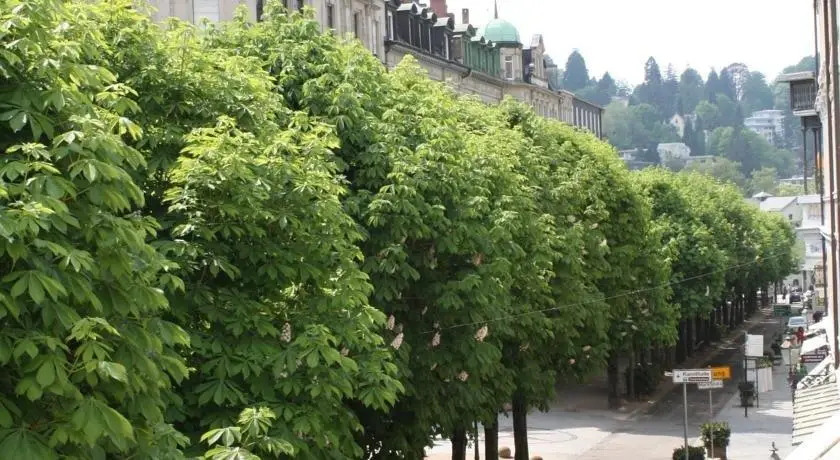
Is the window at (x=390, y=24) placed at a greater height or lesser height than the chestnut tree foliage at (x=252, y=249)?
greater

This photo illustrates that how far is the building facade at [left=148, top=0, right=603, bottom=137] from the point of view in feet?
159

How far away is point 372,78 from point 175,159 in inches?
335

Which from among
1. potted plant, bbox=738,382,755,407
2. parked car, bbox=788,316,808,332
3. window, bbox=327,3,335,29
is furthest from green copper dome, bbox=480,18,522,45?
window, bbox=327,3,335,29

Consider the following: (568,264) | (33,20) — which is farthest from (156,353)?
(568,264)

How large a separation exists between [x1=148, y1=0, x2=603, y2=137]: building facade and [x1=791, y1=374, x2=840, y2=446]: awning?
422 inches

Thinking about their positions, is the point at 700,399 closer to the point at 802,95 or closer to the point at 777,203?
the point at 802,95

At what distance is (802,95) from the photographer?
2606 inches

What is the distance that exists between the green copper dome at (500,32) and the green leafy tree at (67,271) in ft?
284

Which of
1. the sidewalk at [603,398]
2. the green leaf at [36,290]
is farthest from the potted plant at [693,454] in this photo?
the green leaf at [36,290]

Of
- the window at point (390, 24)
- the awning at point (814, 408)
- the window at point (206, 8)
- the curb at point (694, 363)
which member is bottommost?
the curb at point (694, 363)

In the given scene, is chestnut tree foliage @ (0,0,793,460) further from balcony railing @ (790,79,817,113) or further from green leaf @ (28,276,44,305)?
balcony railing @ (790,79,817,113)

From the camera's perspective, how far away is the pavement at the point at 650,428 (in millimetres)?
48781

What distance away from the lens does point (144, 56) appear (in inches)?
758

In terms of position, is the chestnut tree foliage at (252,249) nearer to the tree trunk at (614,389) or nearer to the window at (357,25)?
the window at (357,25)
